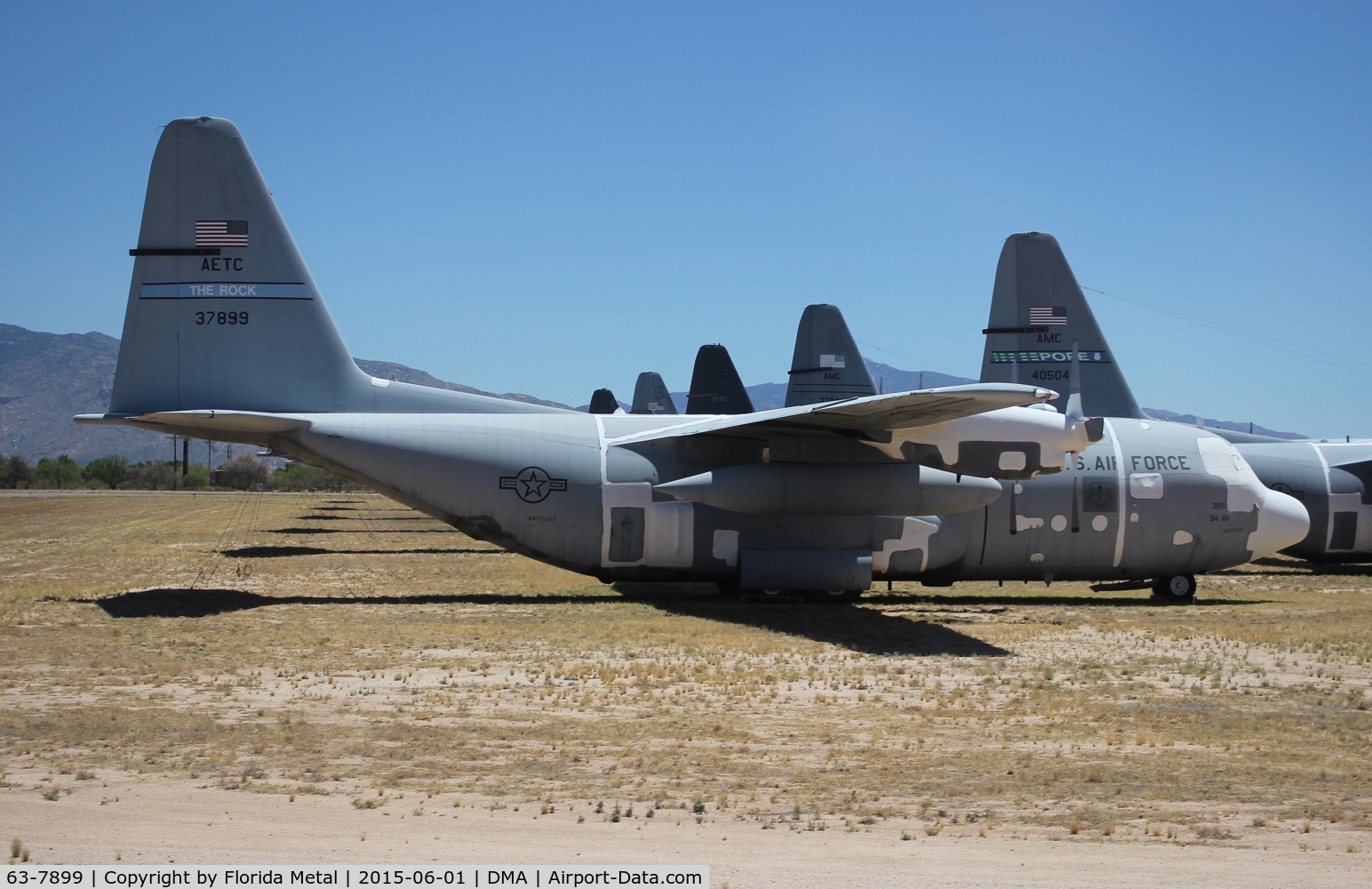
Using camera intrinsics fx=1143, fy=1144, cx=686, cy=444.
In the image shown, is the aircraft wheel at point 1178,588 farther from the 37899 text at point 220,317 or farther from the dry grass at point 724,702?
the 37899 text at point 220,317

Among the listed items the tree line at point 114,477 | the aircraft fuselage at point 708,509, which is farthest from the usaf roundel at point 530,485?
the tree line at point 114,477

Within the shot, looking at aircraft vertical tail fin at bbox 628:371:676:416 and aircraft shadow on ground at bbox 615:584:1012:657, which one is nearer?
aircraft shadow on ground at bbox 615:584:1012:657

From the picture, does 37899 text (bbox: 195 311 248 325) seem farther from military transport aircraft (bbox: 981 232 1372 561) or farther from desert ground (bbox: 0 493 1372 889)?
military transport aircraft (bbox: 981 232 1372 561)

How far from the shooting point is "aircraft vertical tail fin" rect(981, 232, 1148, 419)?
27234mm

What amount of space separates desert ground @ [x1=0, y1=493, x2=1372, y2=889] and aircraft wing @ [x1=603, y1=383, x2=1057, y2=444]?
309cm

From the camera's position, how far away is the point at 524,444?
19953 mm

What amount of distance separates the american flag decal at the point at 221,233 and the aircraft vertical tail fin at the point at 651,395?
29268 millimetres

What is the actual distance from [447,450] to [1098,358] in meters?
16.1

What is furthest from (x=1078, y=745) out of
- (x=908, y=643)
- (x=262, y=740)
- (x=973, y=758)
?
(x=262, y=740)

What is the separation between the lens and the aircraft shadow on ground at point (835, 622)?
15820 millimetres

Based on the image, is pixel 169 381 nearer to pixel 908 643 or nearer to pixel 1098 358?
pixel 908 643

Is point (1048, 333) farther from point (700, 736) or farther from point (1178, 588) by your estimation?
point (700, 736)

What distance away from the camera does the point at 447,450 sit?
19594 mm

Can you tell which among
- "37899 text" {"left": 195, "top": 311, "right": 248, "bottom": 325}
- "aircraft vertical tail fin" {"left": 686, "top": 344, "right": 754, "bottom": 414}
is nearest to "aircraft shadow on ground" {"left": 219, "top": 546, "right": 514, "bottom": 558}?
"aircraft vertical tail fin" {"left": 686, "top": 344, "right": 754, "bottom": 414}
